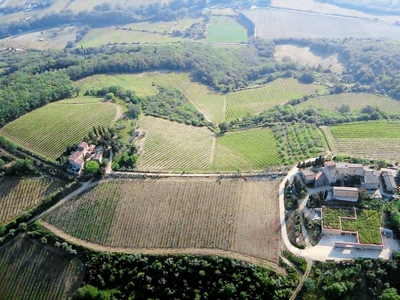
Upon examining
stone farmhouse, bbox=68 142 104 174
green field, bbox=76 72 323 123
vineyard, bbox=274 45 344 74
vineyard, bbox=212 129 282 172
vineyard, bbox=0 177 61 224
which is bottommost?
vineyard, bbox=274 45 344 74

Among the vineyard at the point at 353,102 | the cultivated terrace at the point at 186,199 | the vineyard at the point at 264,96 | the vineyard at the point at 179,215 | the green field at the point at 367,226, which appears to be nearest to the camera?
the cultivated terrace at the point at 186,199

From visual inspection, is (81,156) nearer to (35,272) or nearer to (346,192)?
(35,272)

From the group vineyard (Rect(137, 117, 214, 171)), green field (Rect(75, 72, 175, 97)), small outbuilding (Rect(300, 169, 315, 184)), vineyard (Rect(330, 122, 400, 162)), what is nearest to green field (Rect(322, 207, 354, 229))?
small outbuilding (Rect(300, 169, 315, 184))

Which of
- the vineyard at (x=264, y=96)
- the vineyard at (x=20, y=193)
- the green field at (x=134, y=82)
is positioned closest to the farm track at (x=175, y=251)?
the vineyard at (x=20, y=193)

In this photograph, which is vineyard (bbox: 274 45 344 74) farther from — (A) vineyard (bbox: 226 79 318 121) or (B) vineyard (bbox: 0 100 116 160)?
(B) vineyard (bbox: 0 100 116 160)

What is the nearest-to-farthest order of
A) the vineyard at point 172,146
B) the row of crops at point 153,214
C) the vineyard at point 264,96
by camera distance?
the row of crops at point 153,214 < the vineyard at point 172,146 < the vineyard at point 264,96

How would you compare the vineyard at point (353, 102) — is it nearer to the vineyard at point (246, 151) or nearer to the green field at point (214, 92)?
the green field at point (214, 92)

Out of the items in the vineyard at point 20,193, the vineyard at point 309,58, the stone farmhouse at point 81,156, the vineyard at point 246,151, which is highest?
the stone farmhouse at point 81,156
